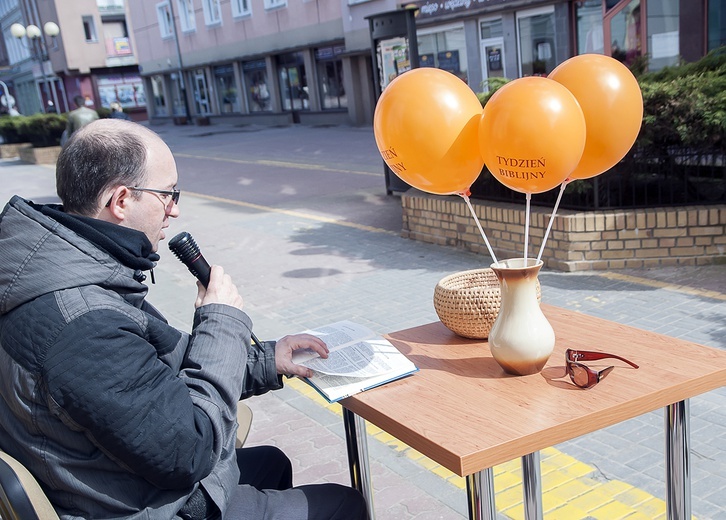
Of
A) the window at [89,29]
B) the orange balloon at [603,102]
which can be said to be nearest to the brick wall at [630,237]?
the orange balloon at [603,102]

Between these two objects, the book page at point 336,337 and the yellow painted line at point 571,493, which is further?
the yellow painted line at point 571,493

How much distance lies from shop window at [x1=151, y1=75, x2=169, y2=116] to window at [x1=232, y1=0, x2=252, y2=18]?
11.6m

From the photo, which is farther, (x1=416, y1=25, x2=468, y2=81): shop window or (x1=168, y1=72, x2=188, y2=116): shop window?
(x1=168, y1=72, x2=188, y2=116): shop window

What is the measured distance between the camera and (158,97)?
138ft

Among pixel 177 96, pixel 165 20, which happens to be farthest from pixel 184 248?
pixel 177 96

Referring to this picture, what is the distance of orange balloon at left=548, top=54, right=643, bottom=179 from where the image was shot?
6.80ft

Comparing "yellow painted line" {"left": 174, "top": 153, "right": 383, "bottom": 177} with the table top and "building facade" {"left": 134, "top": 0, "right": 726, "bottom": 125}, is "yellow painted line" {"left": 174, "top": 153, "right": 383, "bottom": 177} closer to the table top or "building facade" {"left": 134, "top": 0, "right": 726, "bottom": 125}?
"building facade" {"left": 134, "top": 0, "right": 726, "bottom": 125}

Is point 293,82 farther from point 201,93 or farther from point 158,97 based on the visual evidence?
point 158,97

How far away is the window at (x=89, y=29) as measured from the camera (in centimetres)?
4500

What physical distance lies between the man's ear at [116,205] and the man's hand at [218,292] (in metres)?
0.32

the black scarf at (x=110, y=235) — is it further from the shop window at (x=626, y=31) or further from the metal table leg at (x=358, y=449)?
the shop window at (x=626, y=31)

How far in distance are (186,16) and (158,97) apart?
8.50 m

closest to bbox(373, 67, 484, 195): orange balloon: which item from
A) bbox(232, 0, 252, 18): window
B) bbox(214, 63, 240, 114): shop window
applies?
bbox(232, 0, 252, 18): window

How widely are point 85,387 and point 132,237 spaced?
0.40 metres
